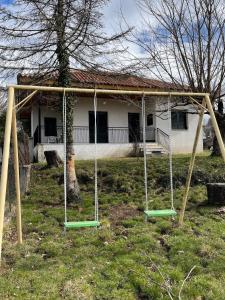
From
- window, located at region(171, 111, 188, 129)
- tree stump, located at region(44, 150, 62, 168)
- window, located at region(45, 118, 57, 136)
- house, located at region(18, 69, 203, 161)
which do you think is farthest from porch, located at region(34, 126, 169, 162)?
tree stump, located at region(44, 150, 62, 168)

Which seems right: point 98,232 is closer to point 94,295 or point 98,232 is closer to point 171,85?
point 94,295

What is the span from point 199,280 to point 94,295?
142cm

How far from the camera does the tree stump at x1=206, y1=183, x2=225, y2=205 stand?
9469mm

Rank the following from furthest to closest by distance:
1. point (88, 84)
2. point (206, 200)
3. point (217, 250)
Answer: point (88, 84), point (206, 200), point (217, 250)

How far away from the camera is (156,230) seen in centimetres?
764

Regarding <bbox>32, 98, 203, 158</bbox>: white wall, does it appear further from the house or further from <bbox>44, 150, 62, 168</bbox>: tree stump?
<bbox>44, 150, 62, 168</bbox>: tree stump

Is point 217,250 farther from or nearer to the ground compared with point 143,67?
nearer to the ground

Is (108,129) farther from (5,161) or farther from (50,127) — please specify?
(5,161)

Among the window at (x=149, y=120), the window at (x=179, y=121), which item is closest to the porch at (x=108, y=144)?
the window at (x=149, y=120)

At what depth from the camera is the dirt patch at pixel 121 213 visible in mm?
8539

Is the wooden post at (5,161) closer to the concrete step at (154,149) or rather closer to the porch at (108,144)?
the porch at (108,144)

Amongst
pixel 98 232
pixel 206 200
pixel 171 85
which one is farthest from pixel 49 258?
pixel 171 85

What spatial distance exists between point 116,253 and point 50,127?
16816mm

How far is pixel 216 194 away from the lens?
376 inches
